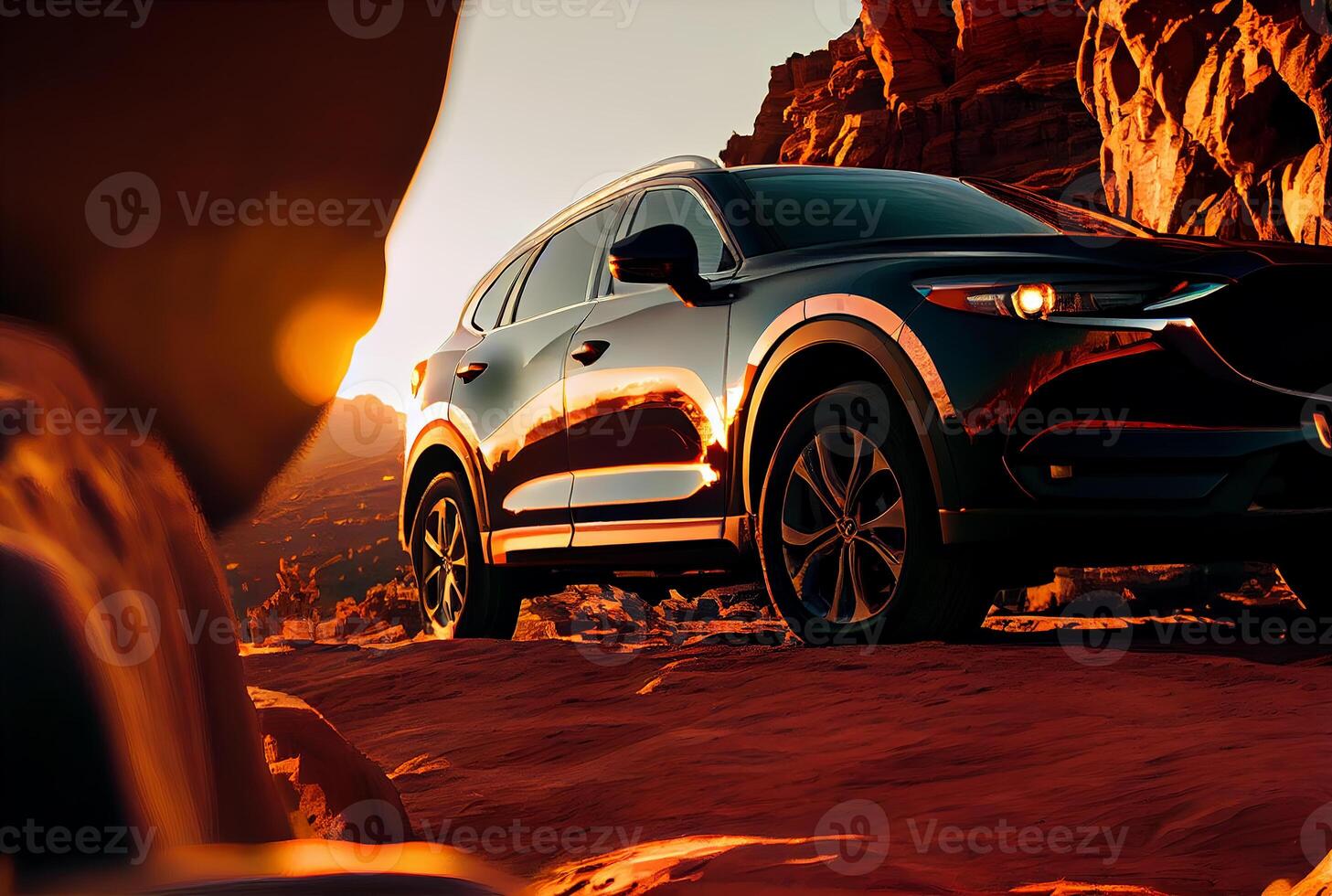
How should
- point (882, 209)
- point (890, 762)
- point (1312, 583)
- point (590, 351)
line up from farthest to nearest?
1. point (590, 351)
2. point (882, 209)
3. point (1312, 583)
4. point (890, 762)

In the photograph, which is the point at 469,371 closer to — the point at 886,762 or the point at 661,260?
the point at 661,260

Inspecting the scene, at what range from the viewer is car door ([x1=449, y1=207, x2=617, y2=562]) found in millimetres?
6125

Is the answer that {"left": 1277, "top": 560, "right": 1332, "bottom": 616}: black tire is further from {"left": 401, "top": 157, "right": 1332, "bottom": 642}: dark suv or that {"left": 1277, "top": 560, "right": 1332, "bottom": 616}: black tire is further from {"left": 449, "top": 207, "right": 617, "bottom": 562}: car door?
{"left": 449, "top": 207, "right": 617, "bottom": 562}: car door

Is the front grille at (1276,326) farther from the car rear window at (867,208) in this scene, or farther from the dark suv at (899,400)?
the car rear window at (867,208)

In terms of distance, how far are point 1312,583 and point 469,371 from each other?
3.99 m

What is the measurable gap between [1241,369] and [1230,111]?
26034 millimetres

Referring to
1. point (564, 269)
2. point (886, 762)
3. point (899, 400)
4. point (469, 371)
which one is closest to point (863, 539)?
point (899, 400)

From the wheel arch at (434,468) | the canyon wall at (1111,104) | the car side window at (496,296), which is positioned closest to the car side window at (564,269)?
the car side window at (496,296)

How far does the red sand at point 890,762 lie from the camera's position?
2307 mm

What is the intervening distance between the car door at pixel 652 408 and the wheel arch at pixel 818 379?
159 millimetres

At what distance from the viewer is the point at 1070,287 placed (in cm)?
424

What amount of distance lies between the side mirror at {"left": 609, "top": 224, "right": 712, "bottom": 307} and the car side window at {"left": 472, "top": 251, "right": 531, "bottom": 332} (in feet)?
6.95

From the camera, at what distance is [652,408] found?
5457 mm

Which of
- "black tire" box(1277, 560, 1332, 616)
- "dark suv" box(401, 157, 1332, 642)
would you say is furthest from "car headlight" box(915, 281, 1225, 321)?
"black tire" box(1277, 560, 1332, 616)
